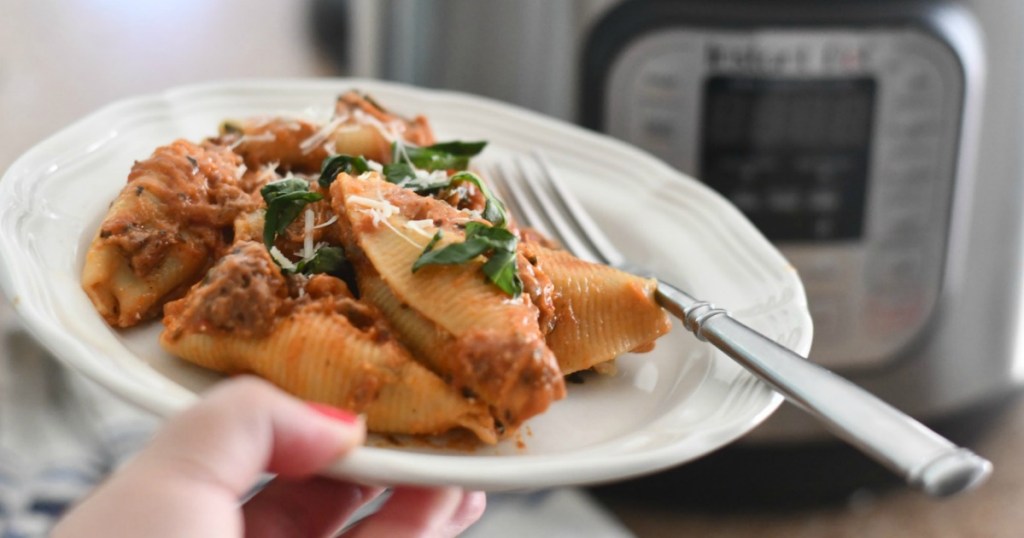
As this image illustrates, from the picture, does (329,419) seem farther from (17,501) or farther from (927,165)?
(927,165)

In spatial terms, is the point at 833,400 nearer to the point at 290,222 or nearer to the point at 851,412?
the point at 851,412

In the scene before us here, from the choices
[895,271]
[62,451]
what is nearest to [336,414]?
[62,451]

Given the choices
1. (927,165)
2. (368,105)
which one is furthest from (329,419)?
(927,165)

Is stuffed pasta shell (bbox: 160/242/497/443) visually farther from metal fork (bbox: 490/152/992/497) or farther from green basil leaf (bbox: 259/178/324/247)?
metal fork (bbox: 490/152/992/497)

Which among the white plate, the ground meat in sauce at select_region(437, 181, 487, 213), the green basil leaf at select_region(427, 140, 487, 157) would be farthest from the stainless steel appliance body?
the ground meat in sauce at select_region(437, 181, 487, 213)

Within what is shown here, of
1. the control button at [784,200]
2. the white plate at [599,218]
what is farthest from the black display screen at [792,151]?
the white plate at [599,218]

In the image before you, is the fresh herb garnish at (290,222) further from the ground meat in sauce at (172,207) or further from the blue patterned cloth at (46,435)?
the blue patterned cloth at (46,435)

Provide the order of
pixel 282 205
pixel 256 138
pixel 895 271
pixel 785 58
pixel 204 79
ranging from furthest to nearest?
pixel 204 79 → pixel 895 271 → pixel 785 58 → pixel 256 138 → pixel 282 205
